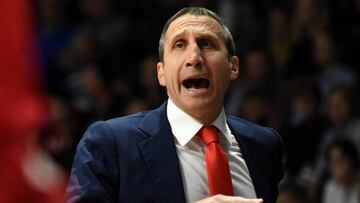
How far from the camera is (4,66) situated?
85cm

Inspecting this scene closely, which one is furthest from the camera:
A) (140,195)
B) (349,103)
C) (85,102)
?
(85,102)

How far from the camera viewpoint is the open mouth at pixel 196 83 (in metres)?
2.60

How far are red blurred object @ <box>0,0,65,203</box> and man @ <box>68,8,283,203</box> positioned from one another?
140 cm

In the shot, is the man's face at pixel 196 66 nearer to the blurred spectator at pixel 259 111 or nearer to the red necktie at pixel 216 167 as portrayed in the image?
the red necktie at pixel 216 167

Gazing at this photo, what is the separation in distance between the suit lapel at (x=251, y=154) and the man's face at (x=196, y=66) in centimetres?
12

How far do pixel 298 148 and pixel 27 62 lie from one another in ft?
15.9

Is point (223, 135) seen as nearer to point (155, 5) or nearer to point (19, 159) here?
point (19, 159)

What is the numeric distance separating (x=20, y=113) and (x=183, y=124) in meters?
1.73

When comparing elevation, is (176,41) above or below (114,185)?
above

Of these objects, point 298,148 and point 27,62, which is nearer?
point 27,62

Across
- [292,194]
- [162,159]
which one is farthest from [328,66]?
[162,159]

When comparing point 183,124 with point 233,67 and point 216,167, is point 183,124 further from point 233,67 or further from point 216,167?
point 233,67

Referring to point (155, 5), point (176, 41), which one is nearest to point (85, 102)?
point (155, 5)

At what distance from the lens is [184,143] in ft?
8.33
